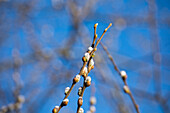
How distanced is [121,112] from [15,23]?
96.5 inches

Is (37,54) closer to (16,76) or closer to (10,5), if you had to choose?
(10,5)

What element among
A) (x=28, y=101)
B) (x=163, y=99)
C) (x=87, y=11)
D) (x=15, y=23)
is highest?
(x=15, y=23)

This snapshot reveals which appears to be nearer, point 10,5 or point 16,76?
point 16,76

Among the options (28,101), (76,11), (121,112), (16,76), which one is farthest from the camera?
(76,11)

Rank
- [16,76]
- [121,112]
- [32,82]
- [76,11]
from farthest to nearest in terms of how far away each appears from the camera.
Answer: [32,82]
[76,11]
[121,112]
[16,76]

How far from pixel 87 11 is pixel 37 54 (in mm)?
1257

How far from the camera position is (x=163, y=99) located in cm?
262

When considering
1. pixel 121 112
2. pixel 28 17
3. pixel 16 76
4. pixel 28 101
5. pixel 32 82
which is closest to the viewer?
pixel 16 76

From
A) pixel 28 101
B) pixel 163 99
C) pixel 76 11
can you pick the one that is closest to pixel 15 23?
pixel 76 11

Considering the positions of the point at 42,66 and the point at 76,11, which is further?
the point at 42,66

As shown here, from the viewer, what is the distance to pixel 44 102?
11.6 feet

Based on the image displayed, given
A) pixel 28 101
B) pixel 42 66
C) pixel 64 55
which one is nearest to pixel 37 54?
pixel 42 66

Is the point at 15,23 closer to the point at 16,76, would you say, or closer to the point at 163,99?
the point at 16,76

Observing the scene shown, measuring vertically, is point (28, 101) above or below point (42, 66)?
below
